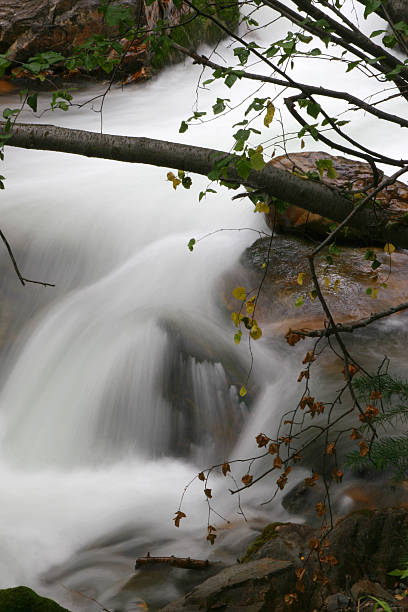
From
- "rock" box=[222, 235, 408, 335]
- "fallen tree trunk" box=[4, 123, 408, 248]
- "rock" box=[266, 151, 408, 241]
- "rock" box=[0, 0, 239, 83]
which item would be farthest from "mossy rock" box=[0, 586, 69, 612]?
"rock" box=[0, 0, 239, 83]

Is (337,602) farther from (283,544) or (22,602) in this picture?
(22,602)

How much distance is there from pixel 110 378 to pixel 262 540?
197 cm

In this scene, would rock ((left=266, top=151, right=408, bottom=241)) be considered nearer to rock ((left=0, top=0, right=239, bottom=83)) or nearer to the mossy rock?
the mossy rock

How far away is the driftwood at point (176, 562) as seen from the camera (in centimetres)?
346

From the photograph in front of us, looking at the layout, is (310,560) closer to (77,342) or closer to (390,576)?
(390,576)

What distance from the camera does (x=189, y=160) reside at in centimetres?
226

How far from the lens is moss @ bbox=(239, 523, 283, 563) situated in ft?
10.8

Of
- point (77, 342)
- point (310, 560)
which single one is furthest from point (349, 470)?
point (77, 342)

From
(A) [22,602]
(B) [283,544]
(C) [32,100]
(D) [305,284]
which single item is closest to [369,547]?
(B) [283,544]

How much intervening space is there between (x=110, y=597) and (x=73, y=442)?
155 cm

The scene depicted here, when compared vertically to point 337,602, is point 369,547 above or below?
above

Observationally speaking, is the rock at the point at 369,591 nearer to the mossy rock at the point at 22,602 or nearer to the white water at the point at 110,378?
the white water at the point at 110,378

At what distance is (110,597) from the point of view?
130 inches

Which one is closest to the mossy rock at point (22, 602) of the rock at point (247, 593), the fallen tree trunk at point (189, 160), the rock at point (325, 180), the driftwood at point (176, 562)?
the rock at point (247, 593)
